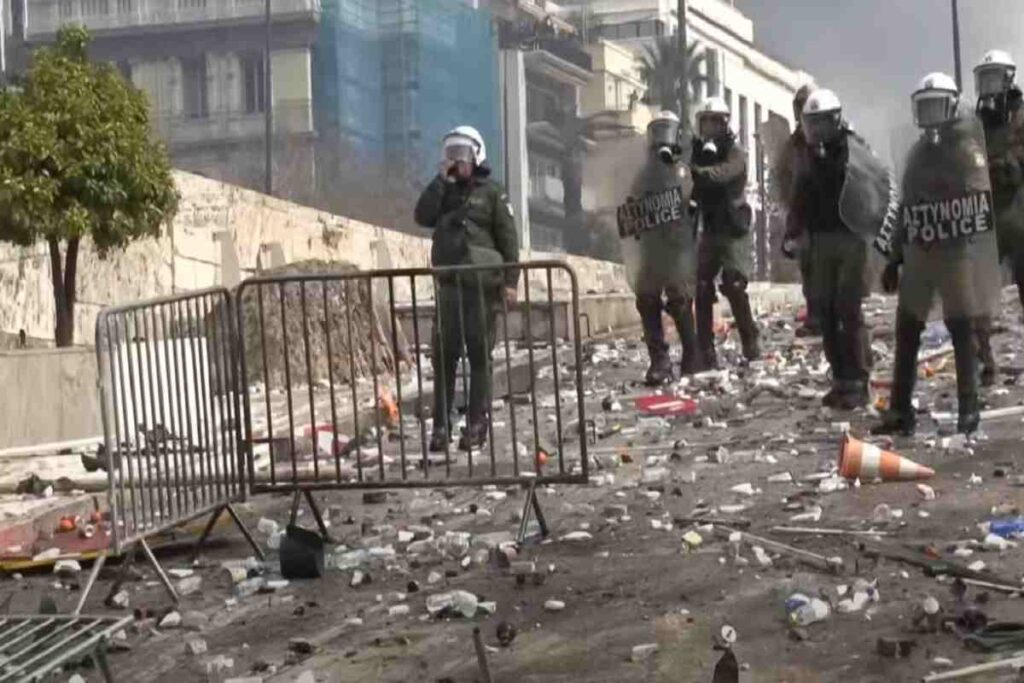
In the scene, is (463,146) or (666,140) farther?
(666,140)

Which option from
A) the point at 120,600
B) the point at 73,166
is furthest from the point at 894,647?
the point at 73,166

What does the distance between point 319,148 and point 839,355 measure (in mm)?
43779

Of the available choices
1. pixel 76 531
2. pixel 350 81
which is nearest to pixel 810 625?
pixel 76 531

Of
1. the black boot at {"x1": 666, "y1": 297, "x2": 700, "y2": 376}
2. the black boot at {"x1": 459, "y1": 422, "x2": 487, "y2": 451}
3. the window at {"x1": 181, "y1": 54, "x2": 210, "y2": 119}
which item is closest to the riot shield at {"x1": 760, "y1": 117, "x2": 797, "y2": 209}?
the black boot at {"x1": 666, "y1": 297, "x2": 700, "y2": 376}

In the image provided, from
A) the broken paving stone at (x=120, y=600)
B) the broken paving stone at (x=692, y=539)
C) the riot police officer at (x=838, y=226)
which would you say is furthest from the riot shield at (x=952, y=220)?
the broken paving stone at (x=120, y=600)

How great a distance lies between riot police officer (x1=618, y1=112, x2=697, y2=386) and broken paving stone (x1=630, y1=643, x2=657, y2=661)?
812cm

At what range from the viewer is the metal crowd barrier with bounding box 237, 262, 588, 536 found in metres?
7.91

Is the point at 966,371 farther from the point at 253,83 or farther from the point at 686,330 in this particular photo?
the point at 253,83

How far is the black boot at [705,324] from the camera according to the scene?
13.8 meters

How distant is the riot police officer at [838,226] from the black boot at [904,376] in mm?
1216

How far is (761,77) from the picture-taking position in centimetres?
7888

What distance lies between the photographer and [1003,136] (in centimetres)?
1091

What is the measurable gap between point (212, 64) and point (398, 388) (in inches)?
2135

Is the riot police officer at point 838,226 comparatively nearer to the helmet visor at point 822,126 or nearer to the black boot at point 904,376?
the helmet visor at point 822,126
